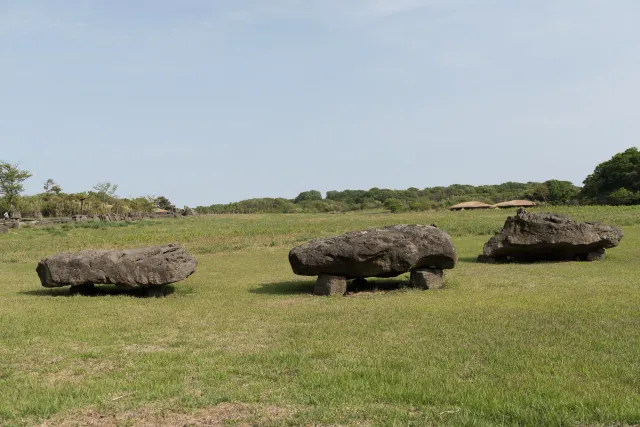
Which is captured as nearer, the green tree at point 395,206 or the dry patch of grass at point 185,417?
the dry patch of grass at point 185,417

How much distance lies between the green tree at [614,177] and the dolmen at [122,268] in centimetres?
8956

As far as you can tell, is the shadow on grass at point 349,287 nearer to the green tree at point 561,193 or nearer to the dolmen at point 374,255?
the dolmen at point 374,255

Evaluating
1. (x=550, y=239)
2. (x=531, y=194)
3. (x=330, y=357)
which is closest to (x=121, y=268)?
(x=330, y=357)

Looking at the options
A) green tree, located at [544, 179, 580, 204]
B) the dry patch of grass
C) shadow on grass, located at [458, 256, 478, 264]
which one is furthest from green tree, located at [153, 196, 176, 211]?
the dry patch of grass

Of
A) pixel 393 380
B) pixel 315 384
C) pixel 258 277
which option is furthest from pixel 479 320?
pixel 258 277

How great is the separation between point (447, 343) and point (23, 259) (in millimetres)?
28273

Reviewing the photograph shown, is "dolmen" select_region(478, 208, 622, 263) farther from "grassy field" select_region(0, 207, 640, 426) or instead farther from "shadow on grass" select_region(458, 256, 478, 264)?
"grassy field" select_region(0, 207, 640, 426)

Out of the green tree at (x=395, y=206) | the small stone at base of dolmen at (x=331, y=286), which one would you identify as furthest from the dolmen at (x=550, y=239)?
the green tree at (x=395, y=206)

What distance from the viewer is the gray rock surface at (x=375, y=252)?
53.7 feet

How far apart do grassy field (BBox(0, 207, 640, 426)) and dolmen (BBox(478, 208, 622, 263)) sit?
5.68m

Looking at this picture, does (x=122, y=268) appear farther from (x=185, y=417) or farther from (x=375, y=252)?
(x=185, y=417)

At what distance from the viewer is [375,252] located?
1633 cm

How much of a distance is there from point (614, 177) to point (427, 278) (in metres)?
91.3

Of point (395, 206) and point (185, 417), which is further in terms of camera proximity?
point (395, 206)
